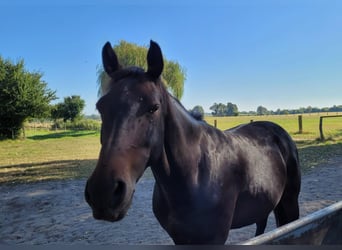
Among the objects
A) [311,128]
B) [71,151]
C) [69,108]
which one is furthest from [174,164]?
[69,108]

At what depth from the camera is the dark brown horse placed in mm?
604

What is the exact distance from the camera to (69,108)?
30.5ft

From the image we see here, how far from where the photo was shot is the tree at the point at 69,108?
8992 mm

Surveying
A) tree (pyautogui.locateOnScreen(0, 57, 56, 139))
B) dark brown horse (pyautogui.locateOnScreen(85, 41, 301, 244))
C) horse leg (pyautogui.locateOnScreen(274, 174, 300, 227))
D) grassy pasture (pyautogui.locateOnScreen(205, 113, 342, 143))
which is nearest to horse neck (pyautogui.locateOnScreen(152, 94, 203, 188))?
dark brown horse (pyautogui.locateOnScreen(85, 41, 301, 244))

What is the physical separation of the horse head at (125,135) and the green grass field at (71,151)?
1168 mm

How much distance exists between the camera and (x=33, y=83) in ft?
Answer: 26.0

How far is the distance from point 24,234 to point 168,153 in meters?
1.72

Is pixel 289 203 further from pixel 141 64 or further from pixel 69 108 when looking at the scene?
pixel 69 108

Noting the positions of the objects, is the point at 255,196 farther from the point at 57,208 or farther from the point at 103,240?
the point at 57,208

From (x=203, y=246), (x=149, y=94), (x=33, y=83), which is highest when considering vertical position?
(x=33, y=83)

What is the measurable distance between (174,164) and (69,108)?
30.1 feet

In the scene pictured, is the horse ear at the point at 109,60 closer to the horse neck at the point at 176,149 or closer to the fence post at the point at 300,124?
the horse neck at the point at 176,149

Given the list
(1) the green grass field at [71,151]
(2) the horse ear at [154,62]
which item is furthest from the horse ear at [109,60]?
(1) the green grass field at [71,151]

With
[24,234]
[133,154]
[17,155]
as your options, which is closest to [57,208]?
[24,234]
